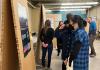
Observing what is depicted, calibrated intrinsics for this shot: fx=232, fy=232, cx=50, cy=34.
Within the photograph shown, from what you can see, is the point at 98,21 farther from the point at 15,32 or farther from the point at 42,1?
the point at 15,32

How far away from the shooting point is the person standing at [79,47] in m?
3.78

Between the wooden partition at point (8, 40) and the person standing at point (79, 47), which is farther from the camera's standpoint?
the person standing at point (79, 47)

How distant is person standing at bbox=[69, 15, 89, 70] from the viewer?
3778 mm

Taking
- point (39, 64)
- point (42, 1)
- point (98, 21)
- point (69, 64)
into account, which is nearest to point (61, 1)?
point (42, 1)

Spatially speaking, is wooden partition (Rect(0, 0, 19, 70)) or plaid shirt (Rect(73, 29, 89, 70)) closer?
wooden partition (Rect(0, 0, 19, 70))

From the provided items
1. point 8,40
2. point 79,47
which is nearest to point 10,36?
point 8,40

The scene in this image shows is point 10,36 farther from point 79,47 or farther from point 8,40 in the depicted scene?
point 79,47

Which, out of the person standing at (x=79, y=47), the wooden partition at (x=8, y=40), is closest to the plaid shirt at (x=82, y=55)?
the person standing at (x=79, y=47)

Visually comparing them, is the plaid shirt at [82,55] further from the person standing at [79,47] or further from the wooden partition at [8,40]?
the wooden partition at [8,40]

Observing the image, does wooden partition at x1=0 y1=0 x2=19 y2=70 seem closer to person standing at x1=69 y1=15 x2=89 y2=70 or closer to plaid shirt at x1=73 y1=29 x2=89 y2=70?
person standing at x1=69 y1=15 x2=89 y2=70

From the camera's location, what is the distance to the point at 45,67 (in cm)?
735

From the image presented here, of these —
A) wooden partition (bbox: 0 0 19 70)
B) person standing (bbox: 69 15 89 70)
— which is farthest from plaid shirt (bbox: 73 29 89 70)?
wooden partition (bbox: 0 0 19 70)

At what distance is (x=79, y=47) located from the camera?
3764 millimetres

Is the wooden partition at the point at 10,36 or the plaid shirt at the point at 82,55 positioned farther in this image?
the plaid shirt at the point at 82,55
